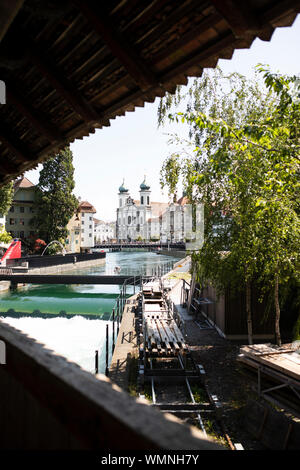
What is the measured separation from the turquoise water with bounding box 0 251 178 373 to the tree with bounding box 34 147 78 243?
20198mm

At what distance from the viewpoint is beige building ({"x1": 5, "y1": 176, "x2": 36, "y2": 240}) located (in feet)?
185

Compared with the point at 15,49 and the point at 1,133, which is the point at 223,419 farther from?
the point at 15,49

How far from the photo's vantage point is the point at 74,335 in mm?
17672

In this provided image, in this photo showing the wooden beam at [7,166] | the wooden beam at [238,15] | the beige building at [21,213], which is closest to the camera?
the wooden beam at [238,15]

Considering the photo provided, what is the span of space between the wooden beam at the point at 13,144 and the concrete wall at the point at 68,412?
3.26m

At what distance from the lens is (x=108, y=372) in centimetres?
945

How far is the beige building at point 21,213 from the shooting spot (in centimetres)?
5628

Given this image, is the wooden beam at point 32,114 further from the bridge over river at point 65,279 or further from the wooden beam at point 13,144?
the bridge over river at point 65,279

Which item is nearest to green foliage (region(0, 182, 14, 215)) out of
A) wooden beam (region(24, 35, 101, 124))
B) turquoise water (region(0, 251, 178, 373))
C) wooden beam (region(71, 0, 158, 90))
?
turquoise water (region(0, 251, 178, 373))

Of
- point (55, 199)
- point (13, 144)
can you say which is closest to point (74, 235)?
point (55, 199)

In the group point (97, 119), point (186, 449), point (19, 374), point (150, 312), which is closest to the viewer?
point (186, 449)

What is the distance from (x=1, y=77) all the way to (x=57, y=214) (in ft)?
166

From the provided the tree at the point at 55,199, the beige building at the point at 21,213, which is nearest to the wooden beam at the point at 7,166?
the tree at the point at 55,199

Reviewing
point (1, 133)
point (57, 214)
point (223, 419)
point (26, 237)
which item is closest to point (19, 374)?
point (1, 133)
